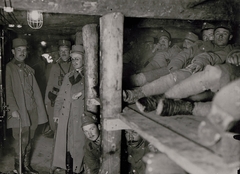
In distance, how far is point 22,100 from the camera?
4781 mm

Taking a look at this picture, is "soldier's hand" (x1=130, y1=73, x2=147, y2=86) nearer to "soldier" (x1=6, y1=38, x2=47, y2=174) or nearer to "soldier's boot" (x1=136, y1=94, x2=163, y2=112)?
"soldier's boot" (x1=136, y1=94, x2=163, y2=112)

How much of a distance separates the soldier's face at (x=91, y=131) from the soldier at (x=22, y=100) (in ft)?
5.38

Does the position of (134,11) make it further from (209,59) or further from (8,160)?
(8,160)

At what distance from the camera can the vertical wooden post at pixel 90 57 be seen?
3619mm

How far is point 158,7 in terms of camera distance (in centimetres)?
260

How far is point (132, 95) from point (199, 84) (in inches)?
37.6

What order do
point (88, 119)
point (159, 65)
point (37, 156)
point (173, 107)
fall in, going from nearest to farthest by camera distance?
point (173, 107)
point (88, 119)
point (159, 65)
point (37, 156)

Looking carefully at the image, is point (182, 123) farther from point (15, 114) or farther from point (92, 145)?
point (15, 114)

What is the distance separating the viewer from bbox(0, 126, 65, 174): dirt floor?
5.03 meters

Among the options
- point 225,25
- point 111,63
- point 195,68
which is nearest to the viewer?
point 111,63

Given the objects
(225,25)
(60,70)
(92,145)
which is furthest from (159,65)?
(60,70)

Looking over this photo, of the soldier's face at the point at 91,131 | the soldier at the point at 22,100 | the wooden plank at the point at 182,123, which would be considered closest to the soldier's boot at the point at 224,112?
the wooden plank at the point at 182,123

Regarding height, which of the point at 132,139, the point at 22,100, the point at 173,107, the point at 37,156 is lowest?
the point at 37,156

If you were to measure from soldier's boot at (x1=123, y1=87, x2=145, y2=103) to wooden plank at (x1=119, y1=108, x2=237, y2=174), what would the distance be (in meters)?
0.83
